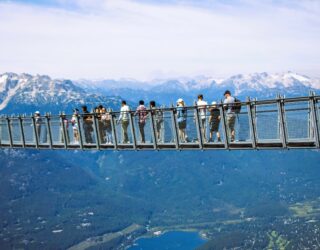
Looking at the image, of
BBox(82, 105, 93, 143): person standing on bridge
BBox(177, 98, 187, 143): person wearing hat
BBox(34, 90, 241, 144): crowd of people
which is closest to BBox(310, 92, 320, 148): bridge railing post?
BBox(34, 90, 241, 144): crowd of people

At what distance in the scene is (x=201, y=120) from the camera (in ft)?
93.8

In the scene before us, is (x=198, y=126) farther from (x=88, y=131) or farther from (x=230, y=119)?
(x=88, y=131)

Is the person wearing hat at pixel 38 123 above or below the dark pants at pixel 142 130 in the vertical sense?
above

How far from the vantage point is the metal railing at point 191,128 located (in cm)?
2427

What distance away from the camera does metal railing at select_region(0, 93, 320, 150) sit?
79.6 feet

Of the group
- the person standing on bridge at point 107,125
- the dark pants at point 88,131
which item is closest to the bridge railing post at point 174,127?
the person standing on bridge at point 107,125

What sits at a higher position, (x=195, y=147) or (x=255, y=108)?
(x=255, y=108)

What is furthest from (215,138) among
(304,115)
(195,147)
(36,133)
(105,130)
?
(36,133)

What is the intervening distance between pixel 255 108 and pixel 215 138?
12.1 feet

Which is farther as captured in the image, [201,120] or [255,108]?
[201,120]

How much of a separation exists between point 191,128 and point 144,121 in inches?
134

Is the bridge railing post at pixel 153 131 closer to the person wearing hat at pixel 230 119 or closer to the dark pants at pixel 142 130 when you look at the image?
the dark pants at pixel 142 130

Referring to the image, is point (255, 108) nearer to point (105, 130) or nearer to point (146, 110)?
point (146, 110)

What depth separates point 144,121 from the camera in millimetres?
31406
